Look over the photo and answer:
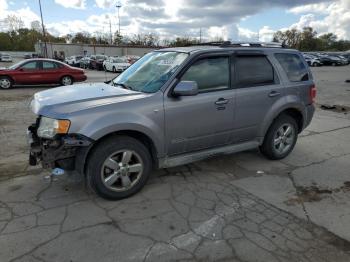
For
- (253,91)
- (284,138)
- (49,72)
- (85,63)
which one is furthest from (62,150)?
(85,63)

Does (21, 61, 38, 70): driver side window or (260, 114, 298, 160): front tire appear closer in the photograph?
(260, 114, 298, 160): front tire

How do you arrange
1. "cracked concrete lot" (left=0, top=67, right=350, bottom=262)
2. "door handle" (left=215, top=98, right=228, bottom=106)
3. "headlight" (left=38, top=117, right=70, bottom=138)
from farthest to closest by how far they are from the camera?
"door handle" (left=215, top=98, right=228, bottom=106), "headlight" (left=38, top=117, right=70, bottom=138), "cracked concrete lot" (left=0, top=67, right=350, bottom=262)

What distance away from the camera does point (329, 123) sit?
28.2ft

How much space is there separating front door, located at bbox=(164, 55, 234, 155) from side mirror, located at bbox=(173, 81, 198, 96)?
142 millimetres

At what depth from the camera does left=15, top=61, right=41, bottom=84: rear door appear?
50.4 feet

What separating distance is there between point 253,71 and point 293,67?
1000 millimetres

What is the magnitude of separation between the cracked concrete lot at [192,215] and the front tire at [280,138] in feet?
0.68

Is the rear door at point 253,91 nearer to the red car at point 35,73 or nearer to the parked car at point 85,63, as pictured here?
the red car at point 35,73

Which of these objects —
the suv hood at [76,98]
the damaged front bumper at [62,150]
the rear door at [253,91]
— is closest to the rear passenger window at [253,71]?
the rear door at [253,91]

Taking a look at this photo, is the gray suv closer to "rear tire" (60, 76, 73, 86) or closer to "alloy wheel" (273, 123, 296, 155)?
"alloy wheel" (273, 123, 296, 155)

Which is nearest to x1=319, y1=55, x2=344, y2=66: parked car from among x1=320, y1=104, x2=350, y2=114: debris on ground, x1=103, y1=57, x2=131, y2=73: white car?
x1=103, y1=57, x2=131, y2=73: white car

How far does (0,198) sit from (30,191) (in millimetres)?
353

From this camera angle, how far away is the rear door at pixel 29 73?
605 inches

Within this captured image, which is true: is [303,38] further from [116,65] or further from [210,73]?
[210,73]
